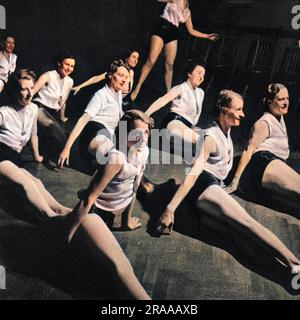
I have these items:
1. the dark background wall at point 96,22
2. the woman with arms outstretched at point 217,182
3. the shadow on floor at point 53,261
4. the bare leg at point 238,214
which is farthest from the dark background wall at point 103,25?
the shadow on floor at point 53,261

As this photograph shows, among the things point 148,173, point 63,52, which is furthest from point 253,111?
point 63,52

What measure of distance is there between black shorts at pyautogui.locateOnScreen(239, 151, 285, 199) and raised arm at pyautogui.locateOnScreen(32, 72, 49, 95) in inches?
106

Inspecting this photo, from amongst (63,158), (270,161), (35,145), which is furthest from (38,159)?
(270,161)

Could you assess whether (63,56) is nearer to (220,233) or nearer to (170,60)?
(170,60)

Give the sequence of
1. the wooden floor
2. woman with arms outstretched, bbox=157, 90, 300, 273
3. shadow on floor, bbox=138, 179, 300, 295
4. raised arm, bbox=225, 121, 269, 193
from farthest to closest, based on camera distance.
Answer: raised arm, bbox=225, 121, 269, 193
woman with arms outstretched, bbox=157, 90, 300, 273
shadow on floor, bbox=138, 179, 300, 295
the wooden floor

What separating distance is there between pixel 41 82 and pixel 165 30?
1.64 m

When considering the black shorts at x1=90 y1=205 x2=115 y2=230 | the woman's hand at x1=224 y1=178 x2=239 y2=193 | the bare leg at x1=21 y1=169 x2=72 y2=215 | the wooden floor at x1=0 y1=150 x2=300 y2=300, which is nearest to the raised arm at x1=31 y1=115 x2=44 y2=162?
the wooden floor at x1=0 y1=150 x2=300 y2=300

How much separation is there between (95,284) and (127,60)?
2.67 m

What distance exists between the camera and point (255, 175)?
20.4 ft

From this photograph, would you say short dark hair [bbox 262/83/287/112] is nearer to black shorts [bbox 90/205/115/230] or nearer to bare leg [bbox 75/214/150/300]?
black shorts [bbox 90/205/115/230]

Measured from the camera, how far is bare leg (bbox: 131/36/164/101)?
6086 mm

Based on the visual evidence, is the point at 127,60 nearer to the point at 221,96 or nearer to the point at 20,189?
the point at 221,96
